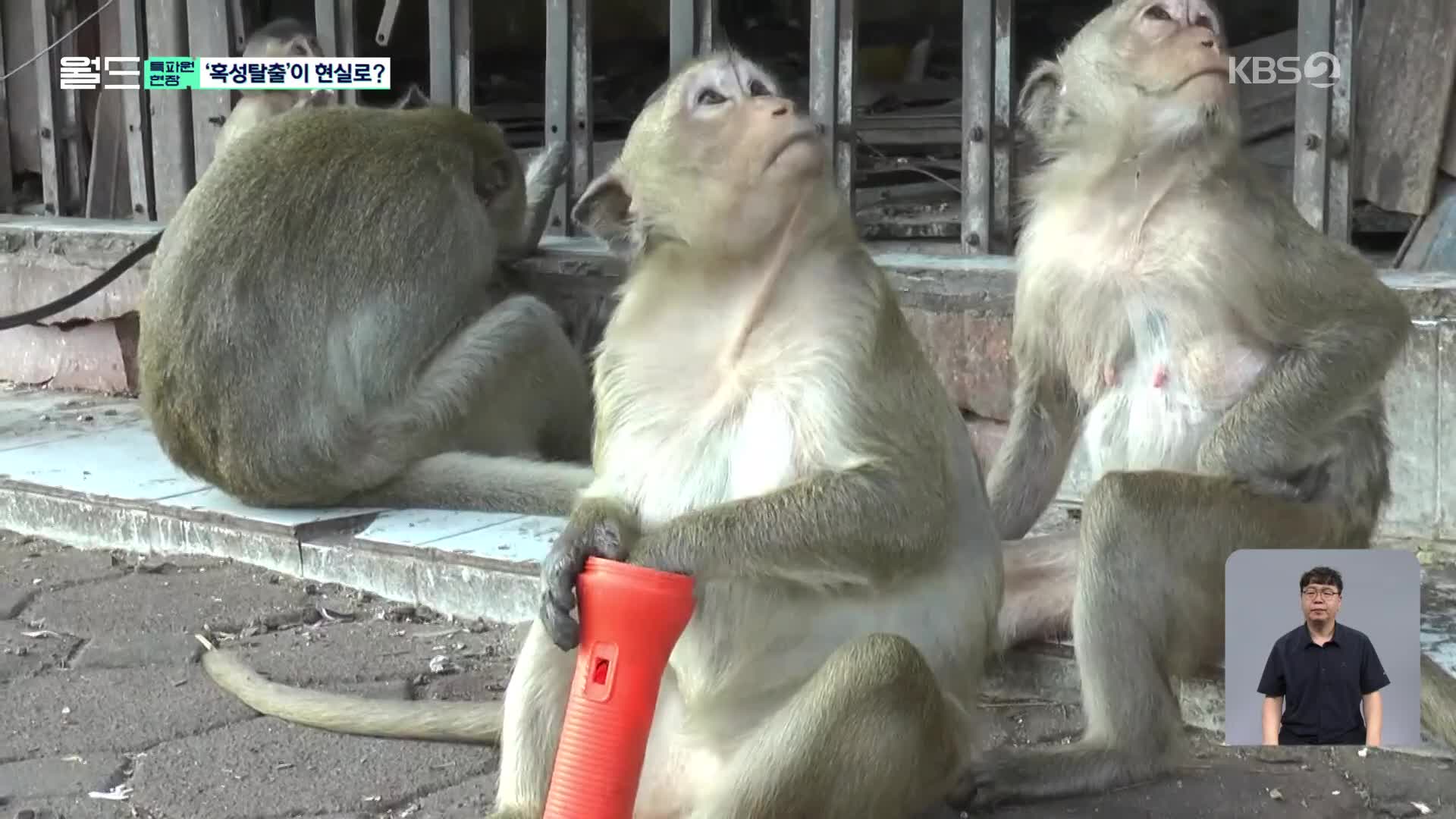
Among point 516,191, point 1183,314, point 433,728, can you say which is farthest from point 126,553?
point 1183,314

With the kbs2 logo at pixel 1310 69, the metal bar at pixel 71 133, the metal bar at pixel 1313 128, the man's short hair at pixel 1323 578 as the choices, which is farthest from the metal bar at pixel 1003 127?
the metal bar at pixel 71 133

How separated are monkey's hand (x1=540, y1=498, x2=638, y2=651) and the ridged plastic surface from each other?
0.20 ft

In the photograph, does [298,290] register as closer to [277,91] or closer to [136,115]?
[277,91]

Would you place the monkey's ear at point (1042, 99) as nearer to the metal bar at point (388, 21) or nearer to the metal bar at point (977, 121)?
the metal bar at point (977, 121)

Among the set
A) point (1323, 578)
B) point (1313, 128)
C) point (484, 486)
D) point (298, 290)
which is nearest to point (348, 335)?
point (298, 290)

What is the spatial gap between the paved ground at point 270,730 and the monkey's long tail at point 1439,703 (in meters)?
0.09

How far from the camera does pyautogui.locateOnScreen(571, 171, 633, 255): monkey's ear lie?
309 centimetres

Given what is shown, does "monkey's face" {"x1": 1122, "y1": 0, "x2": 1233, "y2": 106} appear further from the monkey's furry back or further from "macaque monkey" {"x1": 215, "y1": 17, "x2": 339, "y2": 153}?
"macaque monkey" {"x1": 215, "y1": 17, "x2": 339, "y2": 153}

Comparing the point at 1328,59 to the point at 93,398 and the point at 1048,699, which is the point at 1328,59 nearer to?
the point at 1048,699

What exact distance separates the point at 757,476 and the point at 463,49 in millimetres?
3691

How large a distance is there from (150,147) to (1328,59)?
4.59 metres

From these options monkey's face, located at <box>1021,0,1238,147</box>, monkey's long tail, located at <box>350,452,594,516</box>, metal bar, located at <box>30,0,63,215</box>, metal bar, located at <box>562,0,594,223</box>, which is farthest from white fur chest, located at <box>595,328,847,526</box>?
metal bar, located at <box>30,0,63,215</box>

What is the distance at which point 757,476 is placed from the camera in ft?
9.23

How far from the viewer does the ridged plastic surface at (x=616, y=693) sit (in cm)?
252
